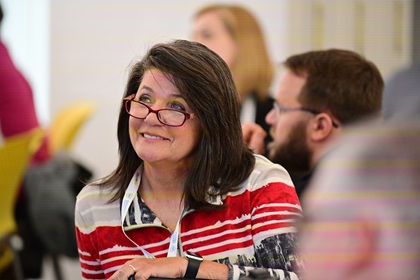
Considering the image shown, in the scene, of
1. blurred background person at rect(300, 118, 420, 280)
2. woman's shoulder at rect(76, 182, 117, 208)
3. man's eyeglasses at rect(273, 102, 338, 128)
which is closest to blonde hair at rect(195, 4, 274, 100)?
man's eyeglasses at rect(273, 102, 338, 128)

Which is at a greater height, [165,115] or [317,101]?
[165,115]

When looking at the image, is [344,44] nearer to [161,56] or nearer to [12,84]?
[12,84]

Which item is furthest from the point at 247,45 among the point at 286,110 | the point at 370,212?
the point at 370,212

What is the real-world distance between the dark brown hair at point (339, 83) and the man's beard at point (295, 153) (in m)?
0.07

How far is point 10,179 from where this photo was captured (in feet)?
8.85

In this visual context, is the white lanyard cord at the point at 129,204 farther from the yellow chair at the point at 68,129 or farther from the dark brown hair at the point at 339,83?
the yellow chair at the point at 68,129

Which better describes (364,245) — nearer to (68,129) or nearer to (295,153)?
(295,153)

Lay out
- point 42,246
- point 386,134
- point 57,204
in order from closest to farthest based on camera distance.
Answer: point 386,134 < point 57,204 < point 42,246

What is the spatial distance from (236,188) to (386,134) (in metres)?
0.97

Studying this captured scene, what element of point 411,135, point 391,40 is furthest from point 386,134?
point 391,40

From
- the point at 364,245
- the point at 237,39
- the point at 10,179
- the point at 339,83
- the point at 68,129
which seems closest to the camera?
the point at 364,245

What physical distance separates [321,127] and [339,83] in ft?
0.36

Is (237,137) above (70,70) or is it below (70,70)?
above

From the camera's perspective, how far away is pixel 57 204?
3059mm
